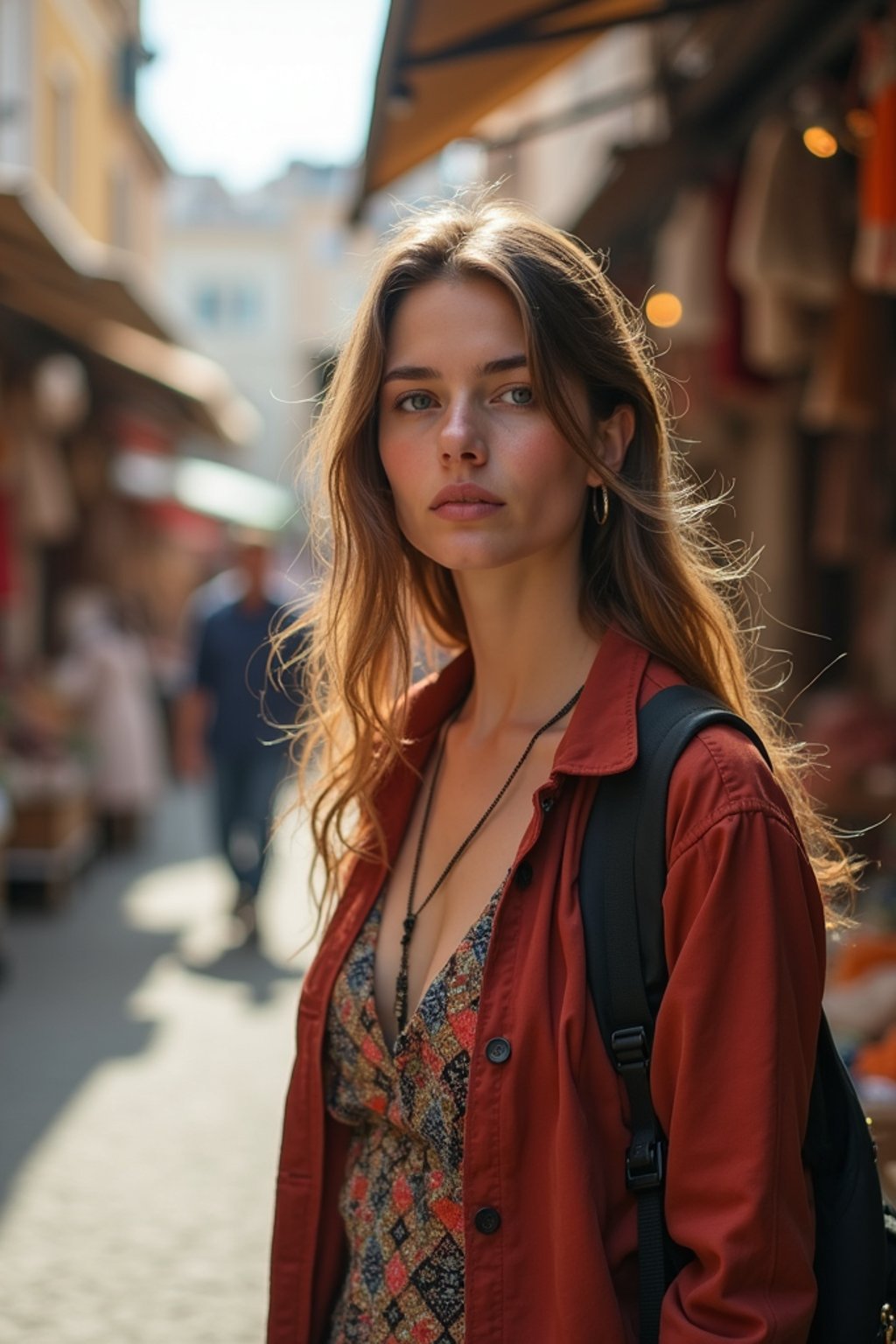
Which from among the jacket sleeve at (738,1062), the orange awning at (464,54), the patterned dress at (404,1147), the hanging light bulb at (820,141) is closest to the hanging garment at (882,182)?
the hanging light bulb at (820,141)

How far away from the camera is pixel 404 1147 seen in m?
1.98

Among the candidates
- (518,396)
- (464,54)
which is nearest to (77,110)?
(464,54)

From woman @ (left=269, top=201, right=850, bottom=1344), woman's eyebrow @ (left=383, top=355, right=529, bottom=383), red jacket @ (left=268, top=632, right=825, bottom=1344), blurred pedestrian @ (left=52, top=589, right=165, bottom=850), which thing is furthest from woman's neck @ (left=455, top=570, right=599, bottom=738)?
blurred pedestrian @ (left=52, top=589, right=165, bottom=850)

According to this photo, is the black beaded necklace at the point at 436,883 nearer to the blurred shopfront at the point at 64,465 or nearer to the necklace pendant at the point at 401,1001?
the necklace pendant at the point at 401,1001

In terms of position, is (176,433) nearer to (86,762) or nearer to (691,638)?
(86,762)

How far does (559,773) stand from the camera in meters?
1.80

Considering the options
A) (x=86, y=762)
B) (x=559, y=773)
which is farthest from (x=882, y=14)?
(x=86, y=762)

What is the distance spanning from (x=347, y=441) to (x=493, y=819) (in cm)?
54

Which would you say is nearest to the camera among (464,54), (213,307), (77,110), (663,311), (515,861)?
(515,861)

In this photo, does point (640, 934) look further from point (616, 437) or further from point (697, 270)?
point (697, 270)

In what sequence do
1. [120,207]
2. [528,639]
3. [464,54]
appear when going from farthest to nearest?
[120,207]
[464,54]
[528,639]

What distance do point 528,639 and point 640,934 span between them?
528 mm

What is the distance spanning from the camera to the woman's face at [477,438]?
6.21 feet

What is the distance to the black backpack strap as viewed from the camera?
164 centimetres
